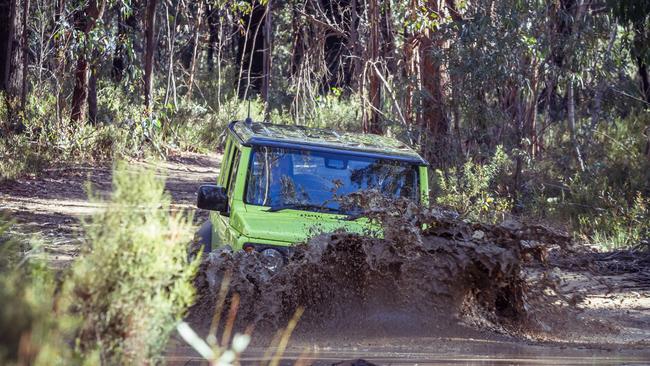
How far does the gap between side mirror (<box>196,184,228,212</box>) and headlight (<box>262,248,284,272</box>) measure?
2.10ft

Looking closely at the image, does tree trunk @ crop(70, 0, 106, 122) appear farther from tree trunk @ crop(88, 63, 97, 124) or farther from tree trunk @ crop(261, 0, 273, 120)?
tree trunk @ crop(261, 0, 273, 120)

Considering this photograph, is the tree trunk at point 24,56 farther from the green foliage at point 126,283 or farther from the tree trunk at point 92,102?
the green foliage at point 126,283

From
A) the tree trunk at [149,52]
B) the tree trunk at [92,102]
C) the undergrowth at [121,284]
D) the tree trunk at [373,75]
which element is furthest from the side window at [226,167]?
the tree trunk at [92,102]

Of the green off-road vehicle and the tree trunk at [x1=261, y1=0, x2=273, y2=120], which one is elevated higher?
the tree trunk at [x1=261, y1=0, x2=273, y2=120]

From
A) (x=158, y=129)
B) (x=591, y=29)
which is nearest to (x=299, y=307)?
(x=591, y=29)

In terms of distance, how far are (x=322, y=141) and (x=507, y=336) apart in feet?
7.52

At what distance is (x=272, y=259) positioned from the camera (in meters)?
7.89

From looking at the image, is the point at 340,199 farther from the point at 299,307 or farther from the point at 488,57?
the point at 488,57

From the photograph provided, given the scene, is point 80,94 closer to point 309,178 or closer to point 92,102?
point 92,102

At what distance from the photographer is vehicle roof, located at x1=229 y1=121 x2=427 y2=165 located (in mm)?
8633

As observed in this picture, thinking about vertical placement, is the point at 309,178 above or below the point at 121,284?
above

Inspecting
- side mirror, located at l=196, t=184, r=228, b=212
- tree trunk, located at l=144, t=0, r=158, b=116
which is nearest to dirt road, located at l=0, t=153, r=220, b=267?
tree trunk, located at l=144, t=0, r=158, b=116

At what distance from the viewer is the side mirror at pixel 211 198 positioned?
26.8ft

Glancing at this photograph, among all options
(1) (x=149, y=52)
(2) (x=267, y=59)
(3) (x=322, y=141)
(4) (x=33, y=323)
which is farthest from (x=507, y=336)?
(2) (x=267, y=59)
